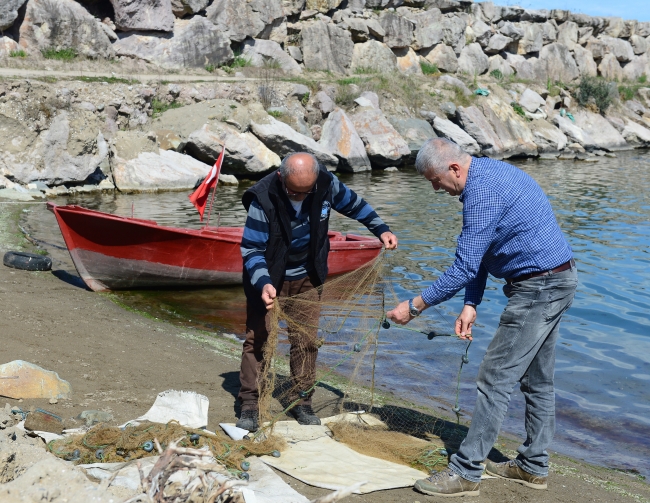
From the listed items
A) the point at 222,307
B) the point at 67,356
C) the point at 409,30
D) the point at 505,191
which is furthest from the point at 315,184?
the point at 409,30

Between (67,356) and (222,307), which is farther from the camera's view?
(222,307)

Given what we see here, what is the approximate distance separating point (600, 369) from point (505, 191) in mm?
4689

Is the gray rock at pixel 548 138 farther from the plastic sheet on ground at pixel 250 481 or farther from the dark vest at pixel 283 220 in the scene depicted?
the plastic sheet on ground at pixel 250 481

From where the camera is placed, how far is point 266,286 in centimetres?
494

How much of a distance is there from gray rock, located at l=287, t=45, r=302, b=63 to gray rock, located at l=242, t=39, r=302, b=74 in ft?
2.73

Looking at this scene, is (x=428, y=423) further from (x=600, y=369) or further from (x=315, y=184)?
(x=600, y=369)

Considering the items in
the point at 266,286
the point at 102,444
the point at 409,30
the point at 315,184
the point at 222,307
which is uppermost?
the point at 409,30

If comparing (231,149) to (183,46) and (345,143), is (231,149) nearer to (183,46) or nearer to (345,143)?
(345,143)

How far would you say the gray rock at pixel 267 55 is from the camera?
30422 mm

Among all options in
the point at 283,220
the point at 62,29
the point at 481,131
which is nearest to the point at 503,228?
the point at 283,220

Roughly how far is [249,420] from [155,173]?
1569 centimetres

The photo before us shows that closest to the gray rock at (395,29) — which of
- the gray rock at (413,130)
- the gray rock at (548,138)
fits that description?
the gray rock at (548,138)

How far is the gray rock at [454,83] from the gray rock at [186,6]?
11.3 metres

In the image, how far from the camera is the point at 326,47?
33156mm
